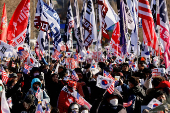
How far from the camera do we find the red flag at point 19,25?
421 inches

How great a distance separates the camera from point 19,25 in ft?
35.8

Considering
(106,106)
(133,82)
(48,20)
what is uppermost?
(48,20)

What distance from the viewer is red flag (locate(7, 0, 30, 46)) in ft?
35.1

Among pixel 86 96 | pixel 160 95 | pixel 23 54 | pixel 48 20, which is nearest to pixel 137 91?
pixel 160 95

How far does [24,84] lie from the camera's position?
7824mm

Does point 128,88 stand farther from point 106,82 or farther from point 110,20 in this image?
point 110,20

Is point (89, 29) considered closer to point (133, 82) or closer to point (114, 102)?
point (133, 82)

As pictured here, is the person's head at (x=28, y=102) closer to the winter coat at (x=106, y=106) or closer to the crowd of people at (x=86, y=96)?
the crowd of people at (x=86, y=96)

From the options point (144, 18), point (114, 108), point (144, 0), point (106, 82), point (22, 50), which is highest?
point (144, 0)

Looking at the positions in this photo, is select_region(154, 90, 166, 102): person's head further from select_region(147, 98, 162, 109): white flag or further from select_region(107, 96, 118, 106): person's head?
select_region(147, 98, 162, 109): white flag

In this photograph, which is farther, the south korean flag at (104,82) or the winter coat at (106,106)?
the south korean flag at (104,82)

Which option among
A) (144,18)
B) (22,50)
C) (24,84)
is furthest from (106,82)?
(22,50)

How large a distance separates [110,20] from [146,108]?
7422mm

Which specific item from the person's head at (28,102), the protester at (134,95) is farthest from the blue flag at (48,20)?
the protester at (134,95)
